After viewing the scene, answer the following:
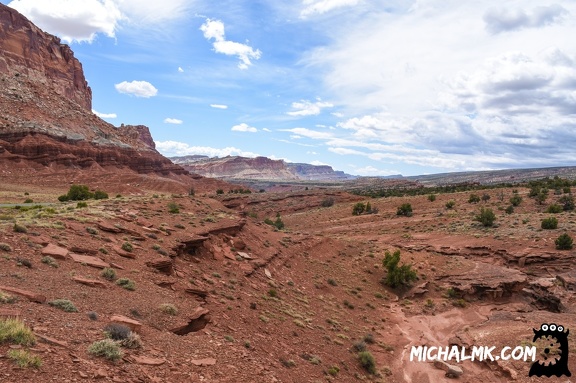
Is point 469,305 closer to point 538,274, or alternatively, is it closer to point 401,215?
point 538,274

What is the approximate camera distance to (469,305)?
26.1 m

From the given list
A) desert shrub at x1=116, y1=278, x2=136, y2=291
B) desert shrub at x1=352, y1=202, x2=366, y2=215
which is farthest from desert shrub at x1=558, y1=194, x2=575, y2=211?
desert shrub at x1=116, y1=278, x2=136, y2=291

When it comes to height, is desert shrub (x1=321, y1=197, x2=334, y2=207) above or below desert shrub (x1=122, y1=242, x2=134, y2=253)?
below

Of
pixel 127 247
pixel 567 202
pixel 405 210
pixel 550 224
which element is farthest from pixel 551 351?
pixel 405 210

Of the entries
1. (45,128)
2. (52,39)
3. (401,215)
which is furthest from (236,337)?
(52,39)

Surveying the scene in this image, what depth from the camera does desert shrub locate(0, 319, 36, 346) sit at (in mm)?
6878

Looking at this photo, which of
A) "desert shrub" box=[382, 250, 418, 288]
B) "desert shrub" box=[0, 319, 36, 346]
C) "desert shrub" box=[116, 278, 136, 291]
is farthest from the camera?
"desert shrub" box=[382, 250, 418, 288]

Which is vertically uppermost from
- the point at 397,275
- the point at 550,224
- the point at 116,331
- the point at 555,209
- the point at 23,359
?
the point at 555,209

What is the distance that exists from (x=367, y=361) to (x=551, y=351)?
8.15 metres

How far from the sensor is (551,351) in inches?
657

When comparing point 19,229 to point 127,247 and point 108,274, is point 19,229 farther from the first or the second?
point 108,274

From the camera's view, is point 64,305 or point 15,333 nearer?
point 15,333

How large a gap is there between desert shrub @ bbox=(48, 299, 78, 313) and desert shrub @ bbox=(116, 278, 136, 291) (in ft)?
9.78

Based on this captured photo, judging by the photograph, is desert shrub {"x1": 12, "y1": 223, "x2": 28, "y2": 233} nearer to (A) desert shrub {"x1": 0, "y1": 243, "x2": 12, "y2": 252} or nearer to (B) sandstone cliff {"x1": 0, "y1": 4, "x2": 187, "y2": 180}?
(A) desert shrub {"x1": 0, "y1": 243, "x2": 12, "y2": 252}
